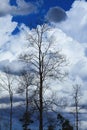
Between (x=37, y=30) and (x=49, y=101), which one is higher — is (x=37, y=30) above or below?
above

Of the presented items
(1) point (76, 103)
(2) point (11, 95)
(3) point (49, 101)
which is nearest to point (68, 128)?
(1) point (76, 103)

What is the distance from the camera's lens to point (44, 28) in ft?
101

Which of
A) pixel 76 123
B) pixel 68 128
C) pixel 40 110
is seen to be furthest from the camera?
pixel 68 128

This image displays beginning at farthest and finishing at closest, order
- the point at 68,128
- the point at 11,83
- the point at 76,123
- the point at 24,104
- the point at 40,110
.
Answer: the point at 68,128
the point at 76,123
the point at 11,83
the point at 24,104
the point at 40,110

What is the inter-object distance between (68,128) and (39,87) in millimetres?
52357

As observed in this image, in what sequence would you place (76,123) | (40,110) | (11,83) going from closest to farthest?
(40,110) < (11,83) < (76,123)

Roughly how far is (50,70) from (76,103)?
31884mm

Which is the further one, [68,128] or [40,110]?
[68,128]

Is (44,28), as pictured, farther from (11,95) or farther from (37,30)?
(11,95)

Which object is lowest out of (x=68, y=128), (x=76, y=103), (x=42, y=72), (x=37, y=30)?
(x=68, y=128)

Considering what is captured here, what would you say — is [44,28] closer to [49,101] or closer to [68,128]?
[49,101]

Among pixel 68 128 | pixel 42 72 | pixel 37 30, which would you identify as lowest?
pixel 68 128

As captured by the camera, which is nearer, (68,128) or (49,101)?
(49,101)

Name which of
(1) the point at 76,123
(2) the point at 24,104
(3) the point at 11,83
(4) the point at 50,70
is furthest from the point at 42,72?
(1) the point at 76,123
